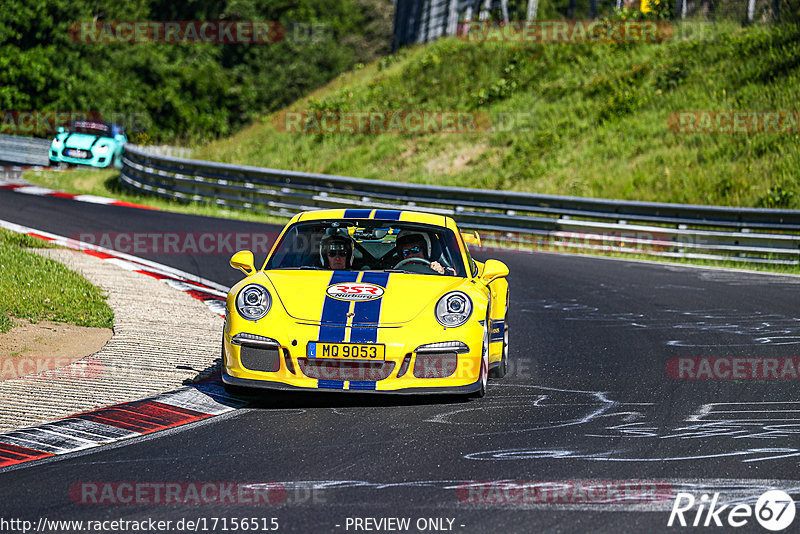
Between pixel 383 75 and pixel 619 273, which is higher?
pixel 383 75

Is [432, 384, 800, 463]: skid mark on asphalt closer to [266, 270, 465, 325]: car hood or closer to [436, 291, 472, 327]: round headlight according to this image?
[436, 291, 472, 327]: round headlight

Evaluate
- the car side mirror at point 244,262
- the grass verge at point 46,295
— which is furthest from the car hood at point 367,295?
the grass verge at point 46,295

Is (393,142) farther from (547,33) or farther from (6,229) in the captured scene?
(6,229)

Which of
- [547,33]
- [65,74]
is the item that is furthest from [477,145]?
[65,74]

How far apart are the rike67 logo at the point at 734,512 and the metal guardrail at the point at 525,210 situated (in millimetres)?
12246

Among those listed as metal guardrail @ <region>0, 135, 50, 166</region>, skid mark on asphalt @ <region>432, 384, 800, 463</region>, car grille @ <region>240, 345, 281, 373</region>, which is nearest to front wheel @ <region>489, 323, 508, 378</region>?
skid mark on asphalt @ <region>432, 384, 800, 463</region>

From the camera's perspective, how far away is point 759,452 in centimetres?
547

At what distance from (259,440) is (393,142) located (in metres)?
23.7

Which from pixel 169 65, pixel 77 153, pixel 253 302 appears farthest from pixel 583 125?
pixel 169 65

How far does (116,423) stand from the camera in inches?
239

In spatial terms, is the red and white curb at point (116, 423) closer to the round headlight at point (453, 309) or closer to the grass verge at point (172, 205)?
the round headlight at point (453, 309)

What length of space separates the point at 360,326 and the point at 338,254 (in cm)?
120

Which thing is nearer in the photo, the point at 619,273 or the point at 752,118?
the point at 619,273

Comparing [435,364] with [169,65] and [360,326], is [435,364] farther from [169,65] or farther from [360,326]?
[169,65]
